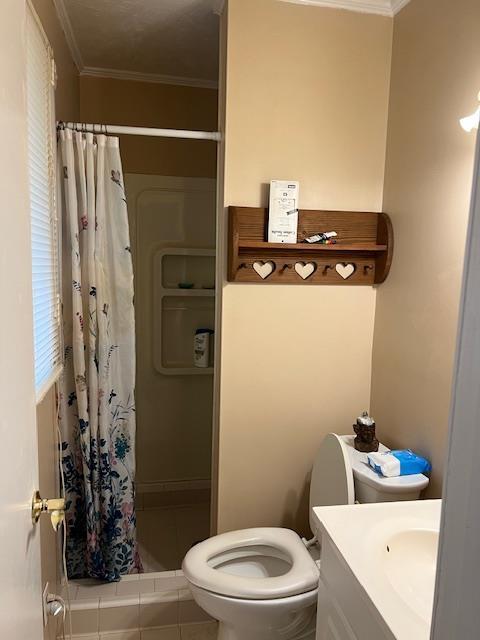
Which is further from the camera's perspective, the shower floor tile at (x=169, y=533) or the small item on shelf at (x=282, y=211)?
the shower floor tile at (x=169, y=533)

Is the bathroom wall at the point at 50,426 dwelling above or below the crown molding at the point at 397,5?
below

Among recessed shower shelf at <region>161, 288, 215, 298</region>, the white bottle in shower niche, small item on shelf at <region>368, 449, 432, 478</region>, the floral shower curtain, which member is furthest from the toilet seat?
recessed shower shelf at <region>161, 288, 215, 298</region>

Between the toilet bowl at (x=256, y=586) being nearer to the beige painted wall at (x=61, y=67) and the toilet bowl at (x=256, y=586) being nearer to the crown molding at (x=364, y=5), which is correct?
the beige painted wall at (x=61, y=67)

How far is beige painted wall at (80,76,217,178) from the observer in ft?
8.64

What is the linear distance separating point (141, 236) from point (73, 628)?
193 centimetres

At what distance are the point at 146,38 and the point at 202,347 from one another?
63.1 inches

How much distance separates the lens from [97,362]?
6.38 ft

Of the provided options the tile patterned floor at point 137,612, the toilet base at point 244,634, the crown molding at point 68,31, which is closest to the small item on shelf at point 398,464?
the toilet base at point 244,634

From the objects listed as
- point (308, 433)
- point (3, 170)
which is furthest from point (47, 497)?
point (3, 170)

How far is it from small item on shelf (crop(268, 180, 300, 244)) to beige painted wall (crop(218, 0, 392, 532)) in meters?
0.07

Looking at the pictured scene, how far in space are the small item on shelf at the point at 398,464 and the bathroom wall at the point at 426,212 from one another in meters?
0.04

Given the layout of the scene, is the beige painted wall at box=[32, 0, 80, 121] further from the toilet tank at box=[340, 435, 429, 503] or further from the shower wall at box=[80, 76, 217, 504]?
the toilet tank at box=[340, 435, 429, 503]

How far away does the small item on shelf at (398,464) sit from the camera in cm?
156

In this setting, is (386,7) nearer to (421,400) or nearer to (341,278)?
(341,278)
